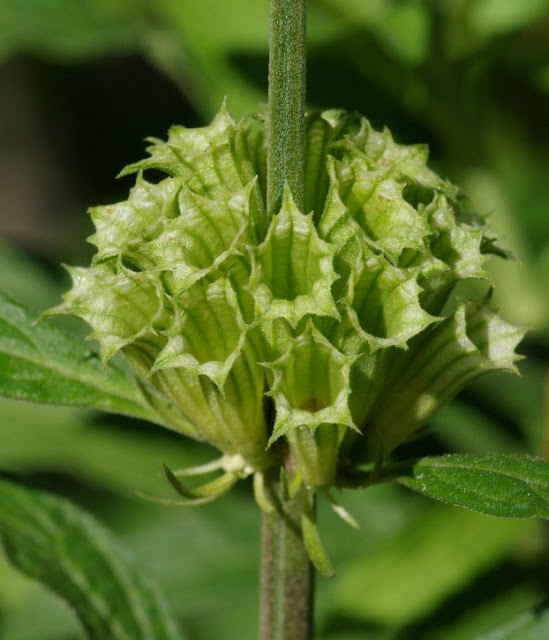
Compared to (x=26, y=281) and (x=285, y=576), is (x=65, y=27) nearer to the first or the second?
(x=26, y=281)

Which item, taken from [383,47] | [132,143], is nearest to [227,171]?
[383,47]

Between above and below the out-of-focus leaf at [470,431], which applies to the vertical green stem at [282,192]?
above

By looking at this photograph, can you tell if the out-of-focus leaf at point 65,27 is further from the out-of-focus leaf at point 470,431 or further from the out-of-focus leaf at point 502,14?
the out-of-focus leaf at point 470,431

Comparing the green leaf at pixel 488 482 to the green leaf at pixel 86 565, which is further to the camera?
the green leaf at pixel 86 565

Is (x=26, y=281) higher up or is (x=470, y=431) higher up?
(x=26, y=281)

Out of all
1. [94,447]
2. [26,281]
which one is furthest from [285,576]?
[26,281]

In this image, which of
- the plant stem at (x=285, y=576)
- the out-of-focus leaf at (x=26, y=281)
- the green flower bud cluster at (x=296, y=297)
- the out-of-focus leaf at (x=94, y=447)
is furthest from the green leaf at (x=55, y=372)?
the out-of-focus leaf at (x=26, y=281)

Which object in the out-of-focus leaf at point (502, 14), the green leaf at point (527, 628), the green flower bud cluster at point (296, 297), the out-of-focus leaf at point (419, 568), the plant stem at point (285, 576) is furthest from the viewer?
the out-of-focus leaf at point (502, 14)
